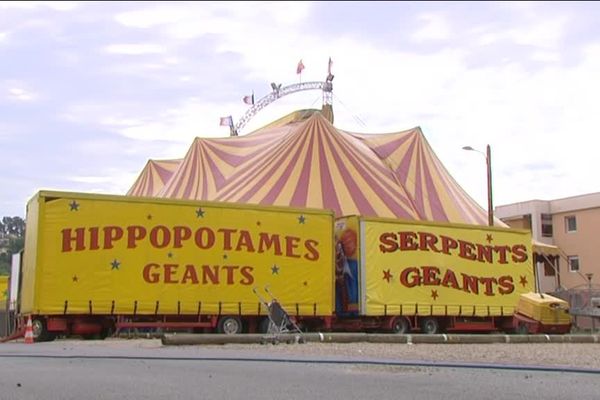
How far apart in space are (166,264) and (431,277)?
7.94 m

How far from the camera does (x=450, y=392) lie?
26.0 ft

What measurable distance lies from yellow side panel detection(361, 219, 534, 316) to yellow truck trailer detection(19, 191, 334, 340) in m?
1.47

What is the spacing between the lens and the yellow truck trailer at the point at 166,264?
18.5 metres

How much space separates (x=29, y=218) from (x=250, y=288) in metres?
5.60

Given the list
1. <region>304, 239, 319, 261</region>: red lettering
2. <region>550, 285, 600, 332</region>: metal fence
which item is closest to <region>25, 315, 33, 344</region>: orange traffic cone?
<region>304, 239, 319, 261</region>: red lettering

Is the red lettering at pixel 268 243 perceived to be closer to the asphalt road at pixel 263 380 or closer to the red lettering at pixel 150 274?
the red lettering at pixel 150 274

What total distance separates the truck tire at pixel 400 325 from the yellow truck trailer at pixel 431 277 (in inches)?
1.1

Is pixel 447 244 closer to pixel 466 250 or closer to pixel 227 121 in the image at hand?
pixel 466 250

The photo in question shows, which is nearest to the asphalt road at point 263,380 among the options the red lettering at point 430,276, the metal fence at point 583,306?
the red lettering at point 430,276

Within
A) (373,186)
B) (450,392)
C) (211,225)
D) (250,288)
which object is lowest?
(450,392)

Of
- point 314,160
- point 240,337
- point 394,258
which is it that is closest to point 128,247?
point 240,337

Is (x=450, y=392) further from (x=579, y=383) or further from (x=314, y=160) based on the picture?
(x=314, y=160)

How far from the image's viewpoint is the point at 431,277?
23.4 m

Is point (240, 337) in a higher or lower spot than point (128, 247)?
lower
